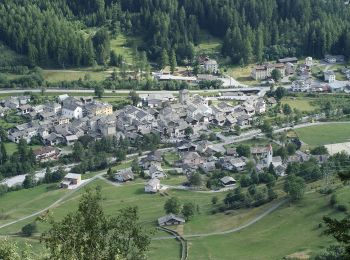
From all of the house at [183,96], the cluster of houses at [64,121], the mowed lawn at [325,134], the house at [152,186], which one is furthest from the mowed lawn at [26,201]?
the mowed lawn at [325,134]

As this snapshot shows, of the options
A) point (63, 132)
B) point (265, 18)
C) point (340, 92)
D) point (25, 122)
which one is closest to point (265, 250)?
point (63, 132)

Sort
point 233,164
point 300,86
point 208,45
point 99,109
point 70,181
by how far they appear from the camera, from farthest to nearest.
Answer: point 208,45 → point 300,86 → point 99,109 → point 233,164 → point 70,181

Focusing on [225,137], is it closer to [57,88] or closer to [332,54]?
[57,88]

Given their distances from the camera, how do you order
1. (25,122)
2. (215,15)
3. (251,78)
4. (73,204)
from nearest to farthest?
(73,204) < (25,122) < (251,78) < (215,15)

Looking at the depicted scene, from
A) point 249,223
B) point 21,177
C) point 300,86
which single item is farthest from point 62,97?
point 249,223

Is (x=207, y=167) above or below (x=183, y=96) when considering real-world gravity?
Result: below

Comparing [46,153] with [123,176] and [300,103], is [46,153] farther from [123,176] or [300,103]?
[300,103]
